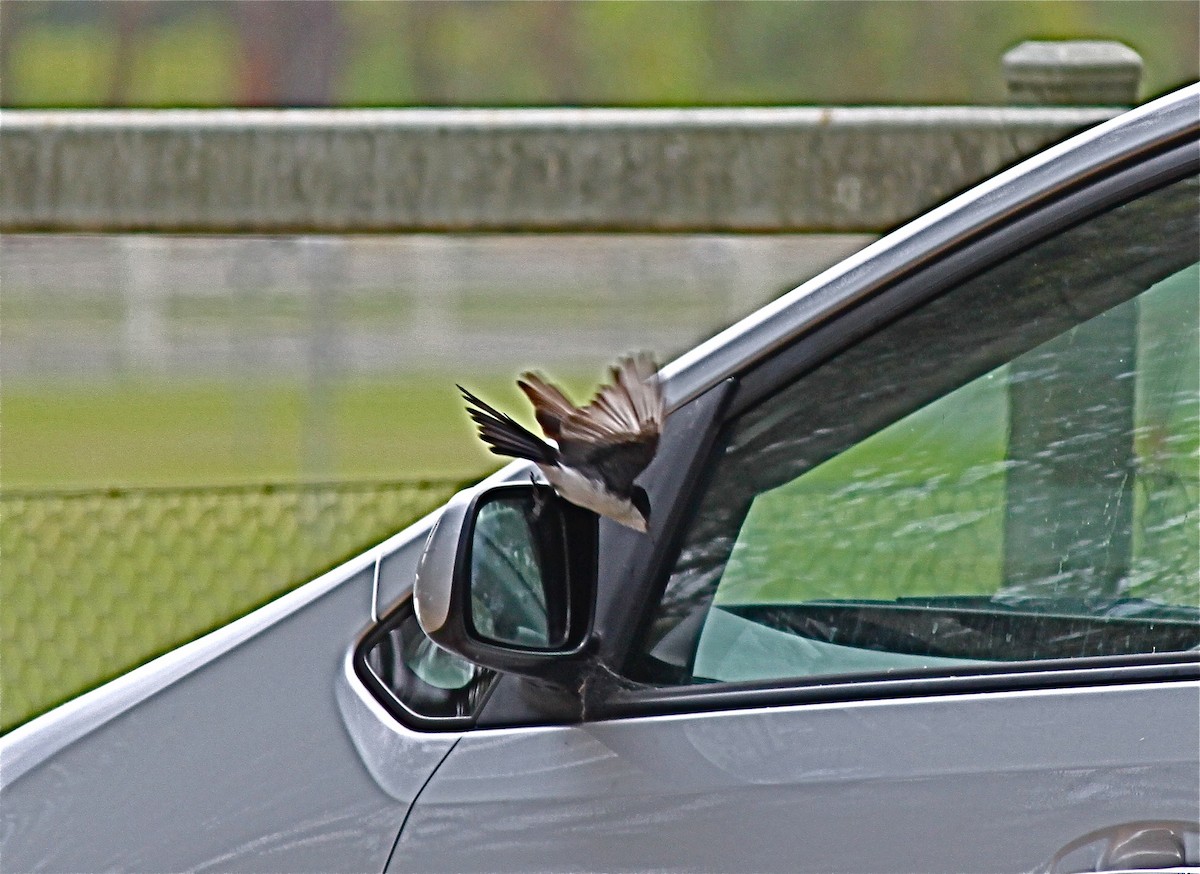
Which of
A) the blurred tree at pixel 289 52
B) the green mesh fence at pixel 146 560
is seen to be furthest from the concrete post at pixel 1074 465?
the blurred tree at pixel 289 52

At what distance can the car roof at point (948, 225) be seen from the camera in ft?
4.99

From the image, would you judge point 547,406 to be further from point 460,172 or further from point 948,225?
point 460,172

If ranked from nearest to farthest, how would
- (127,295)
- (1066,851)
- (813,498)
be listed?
(1066,851)
(813,498)
(127,295)

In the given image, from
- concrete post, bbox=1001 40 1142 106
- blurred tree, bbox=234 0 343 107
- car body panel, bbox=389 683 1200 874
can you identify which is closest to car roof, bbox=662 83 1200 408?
car body panel, bbox=389 683 1200 874

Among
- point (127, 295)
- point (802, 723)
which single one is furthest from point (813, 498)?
point (127, 295)

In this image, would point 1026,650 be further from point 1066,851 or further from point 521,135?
point 521,135

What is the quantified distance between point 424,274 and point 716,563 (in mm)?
4735

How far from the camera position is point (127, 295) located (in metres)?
6.14

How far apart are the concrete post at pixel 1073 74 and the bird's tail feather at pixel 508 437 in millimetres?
4347

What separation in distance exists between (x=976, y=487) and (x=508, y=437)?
537mm

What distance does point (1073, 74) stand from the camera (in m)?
5.26

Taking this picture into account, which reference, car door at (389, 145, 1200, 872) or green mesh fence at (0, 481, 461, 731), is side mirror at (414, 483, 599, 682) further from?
green mesh fence at (0, 481, 461, 731)

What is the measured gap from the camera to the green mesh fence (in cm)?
504

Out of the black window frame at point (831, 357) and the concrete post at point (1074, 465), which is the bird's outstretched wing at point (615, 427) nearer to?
the black window frame at point (831, 357)
